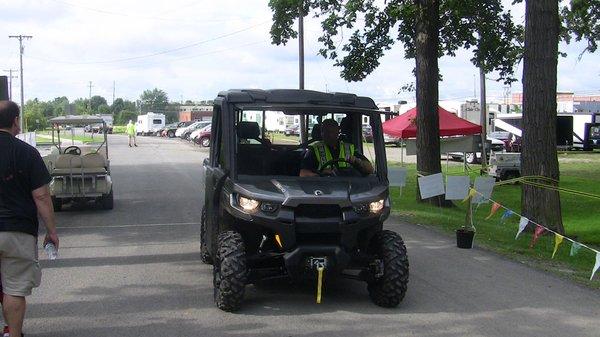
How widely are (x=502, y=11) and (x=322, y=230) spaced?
14.2m

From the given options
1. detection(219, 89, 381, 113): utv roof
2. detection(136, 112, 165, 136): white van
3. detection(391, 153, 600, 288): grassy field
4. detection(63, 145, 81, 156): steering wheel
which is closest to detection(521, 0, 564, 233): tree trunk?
detection(391, 153, 600, 288): grassy field

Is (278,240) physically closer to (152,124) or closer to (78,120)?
(78,120)

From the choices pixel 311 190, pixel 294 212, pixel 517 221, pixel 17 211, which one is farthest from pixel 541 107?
pixel 17 211

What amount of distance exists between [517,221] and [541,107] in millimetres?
4132

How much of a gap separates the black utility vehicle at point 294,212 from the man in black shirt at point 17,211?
1840mm

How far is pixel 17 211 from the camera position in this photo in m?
4.76

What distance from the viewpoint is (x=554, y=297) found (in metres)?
7.21

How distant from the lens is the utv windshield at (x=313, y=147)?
23.0ft

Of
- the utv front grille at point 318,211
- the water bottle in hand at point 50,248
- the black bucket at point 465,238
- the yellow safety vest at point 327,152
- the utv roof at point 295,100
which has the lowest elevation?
the black bucket at point 465,238

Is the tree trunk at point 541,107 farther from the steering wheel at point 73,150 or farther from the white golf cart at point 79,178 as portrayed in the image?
the steering wheel at point 73,150

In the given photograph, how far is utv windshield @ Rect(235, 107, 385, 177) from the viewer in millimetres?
7004

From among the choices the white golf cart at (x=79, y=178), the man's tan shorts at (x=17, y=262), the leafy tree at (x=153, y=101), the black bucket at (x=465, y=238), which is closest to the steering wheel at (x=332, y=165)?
the man's tan shorts at (x=17, y=262)

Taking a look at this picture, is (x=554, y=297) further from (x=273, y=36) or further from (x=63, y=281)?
(x=273, y=36)

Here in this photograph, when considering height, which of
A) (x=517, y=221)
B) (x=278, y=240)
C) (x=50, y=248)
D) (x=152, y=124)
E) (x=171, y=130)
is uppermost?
(x=152, y=124)
